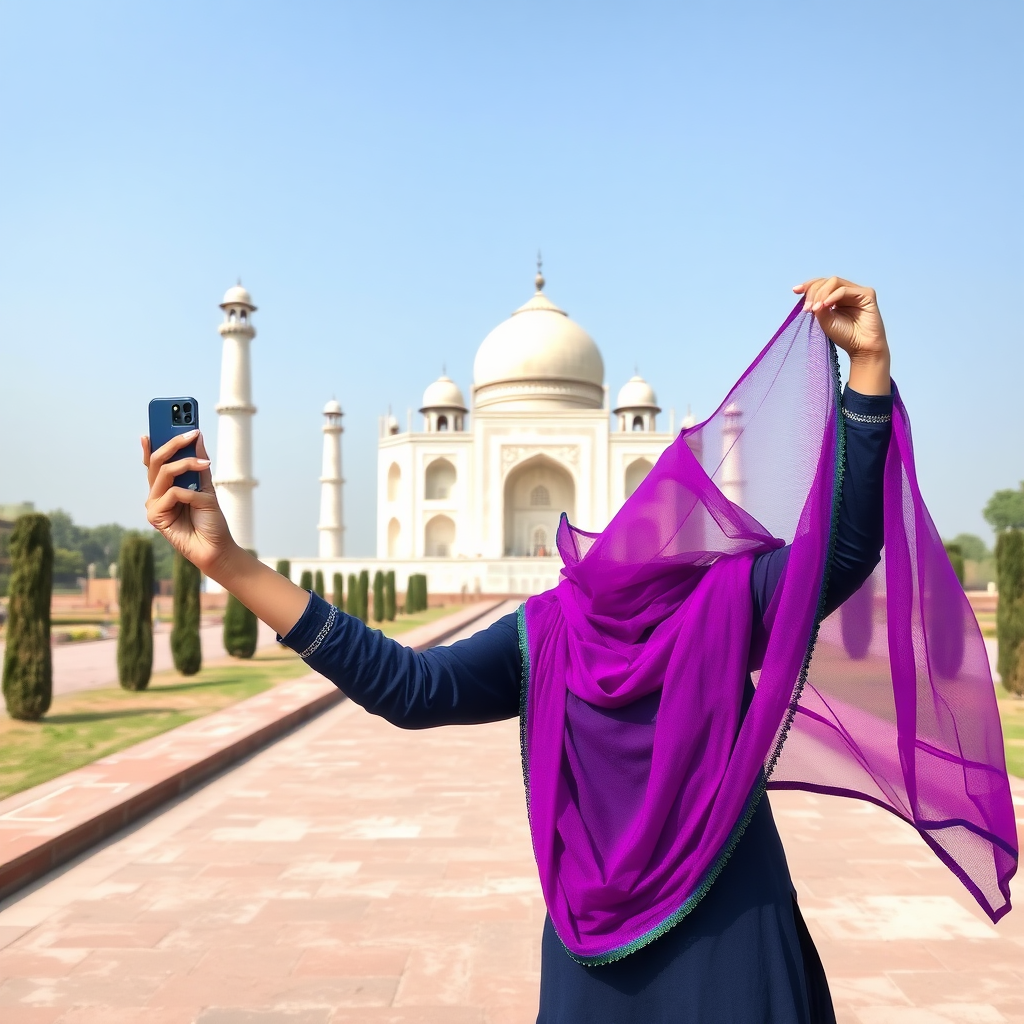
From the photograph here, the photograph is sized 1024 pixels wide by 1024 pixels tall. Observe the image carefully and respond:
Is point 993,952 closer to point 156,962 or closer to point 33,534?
point 156,962

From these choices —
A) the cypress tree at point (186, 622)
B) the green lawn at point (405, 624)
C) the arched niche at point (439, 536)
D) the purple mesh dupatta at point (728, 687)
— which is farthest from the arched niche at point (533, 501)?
the purple mesh dupatta at point (728, 687)

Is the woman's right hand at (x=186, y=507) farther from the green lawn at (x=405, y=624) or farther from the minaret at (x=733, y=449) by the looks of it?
the green lawn at (x=405, y=624)

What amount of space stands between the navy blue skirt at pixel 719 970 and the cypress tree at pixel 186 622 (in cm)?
756

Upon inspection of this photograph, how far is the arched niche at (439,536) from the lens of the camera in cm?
3197

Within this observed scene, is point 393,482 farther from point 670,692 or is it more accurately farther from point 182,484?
point 670,692

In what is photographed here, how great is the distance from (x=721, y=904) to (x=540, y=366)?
31132mm

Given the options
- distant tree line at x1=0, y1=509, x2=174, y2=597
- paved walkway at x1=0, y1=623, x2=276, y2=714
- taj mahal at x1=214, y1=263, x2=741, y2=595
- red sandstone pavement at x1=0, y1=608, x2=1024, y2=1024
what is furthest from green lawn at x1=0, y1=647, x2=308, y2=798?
distant tree line at x1=0, y1=509, x2=174, y2=597

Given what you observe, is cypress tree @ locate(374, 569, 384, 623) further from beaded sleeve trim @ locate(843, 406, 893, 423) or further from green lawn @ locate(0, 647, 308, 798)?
beaded sleeve trim @ locate(843, 406, 893, 423)

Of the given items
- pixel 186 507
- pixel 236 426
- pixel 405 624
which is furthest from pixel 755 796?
pixel 236 426

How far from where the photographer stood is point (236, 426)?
2425 centimetres

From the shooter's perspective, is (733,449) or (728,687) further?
(733,449)

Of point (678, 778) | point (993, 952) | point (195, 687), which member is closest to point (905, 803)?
point (678, 778)

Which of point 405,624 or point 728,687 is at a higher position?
point 728,687

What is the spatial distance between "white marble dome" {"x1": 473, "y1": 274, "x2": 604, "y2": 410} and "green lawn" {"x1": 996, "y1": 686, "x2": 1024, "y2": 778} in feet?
80.4
